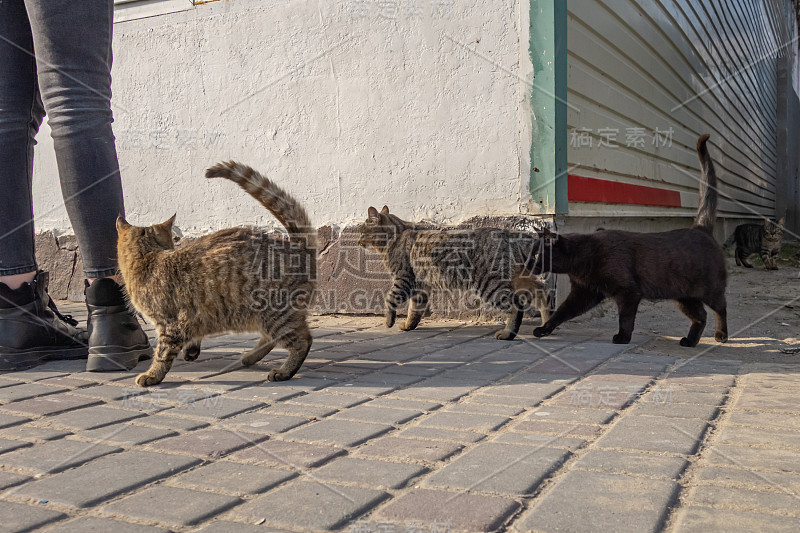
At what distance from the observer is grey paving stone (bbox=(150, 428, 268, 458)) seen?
2080 millimetres

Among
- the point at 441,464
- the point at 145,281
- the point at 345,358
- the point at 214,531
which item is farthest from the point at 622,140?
the point at 214,531

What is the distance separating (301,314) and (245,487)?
1.59 m

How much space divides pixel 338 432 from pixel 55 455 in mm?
892

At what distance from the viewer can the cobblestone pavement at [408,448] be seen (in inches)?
63.2

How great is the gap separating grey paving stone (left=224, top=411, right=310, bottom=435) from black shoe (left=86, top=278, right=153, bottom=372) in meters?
1.16

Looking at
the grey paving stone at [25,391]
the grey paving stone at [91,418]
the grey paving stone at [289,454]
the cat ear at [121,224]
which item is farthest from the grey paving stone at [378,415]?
the cat ear at [121,224]

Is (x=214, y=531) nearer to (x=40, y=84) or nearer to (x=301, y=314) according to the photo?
(x=301, y=314)

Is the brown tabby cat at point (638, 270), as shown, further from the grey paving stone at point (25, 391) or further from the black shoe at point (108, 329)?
the grey paving stone at point (25, 391)

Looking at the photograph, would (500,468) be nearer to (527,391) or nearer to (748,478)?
(748,478)

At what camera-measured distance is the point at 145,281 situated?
327 cm

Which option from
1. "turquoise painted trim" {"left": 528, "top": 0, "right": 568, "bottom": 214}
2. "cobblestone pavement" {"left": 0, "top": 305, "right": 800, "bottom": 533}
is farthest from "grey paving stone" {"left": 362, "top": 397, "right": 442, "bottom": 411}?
"turquoise painted trim" {"left": 528, "top": 0, "right": 568, "bottom": 214}

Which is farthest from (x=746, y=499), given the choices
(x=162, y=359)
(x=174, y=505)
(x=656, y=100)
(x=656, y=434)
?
(x=656, y=100)

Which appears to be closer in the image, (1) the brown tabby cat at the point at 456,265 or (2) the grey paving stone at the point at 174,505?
(2) the grey paving stone at the point at 174,505

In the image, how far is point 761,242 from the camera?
1108cm
